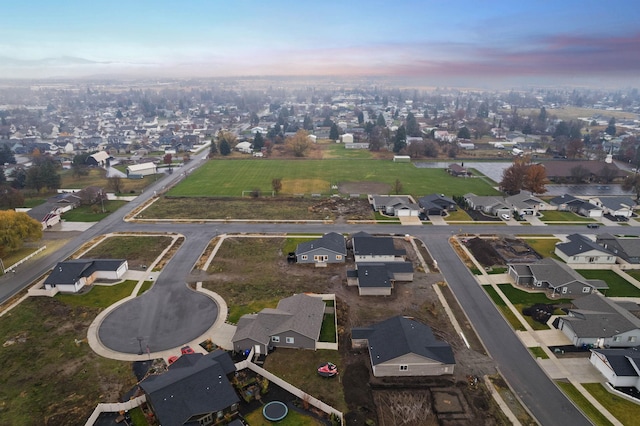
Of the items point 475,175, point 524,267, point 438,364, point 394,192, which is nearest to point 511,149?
point 475,175

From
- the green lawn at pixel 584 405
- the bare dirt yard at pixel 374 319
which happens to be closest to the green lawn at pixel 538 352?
the green lawn at pixel 584 405

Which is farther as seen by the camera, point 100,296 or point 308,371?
point 100,296

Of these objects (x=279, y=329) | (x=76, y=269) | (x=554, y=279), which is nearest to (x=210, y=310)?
(x=279, y=329)

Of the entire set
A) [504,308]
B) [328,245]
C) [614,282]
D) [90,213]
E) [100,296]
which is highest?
[328,245]

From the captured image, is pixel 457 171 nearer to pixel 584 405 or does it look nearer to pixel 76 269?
pixel 584 405

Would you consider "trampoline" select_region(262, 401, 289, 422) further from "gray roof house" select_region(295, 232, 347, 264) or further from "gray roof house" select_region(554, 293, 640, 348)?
"gray roof house" select_region(554, 293, 640, 348)
